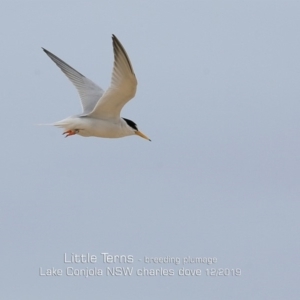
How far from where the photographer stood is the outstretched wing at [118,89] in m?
19.5

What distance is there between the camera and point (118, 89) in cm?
2058

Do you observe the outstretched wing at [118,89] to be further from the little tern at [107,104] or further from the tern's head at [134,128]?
the tern's head at [134,128]

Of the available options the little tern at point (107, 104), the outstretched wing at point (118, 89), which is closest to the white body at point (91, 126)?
the little tern at point (107, 104)

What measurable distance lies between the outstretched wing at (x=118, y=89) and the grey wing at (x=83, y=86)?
103cm

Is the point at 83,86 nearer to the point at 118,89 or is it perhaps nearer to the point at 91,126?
the point at 91,126

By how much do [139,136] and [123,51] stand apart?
4302 mm

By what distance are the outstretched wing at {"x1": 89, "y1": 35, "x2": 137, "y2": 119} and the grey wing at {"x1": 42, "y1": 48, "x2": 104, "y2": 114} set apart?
1033 mm

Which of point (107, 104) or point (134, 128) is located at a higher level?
point (107, 104)

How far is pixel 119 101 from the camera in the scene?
21.1 meters

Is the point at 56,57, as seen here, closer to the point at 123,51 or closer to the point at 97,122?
the point at 97,122

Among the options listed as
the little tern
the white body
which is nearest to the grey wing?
the little tern

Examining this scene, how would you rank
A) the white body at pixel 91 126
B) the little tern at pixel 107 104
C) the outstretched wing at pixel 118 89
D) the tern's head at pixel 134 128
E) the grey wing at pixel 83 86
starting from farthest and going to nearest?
1. the grey wing at pixel 83 86
2. the tern's head at pixel 134 128
3. the white body at pixel 91 126
4. the little tern at pixel 107 104
5. the outstretched wing at pixel 118 89

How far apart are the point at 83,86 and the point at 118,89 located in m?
3.04

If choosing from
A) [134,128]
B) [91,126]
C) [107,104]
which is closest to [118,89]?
[107,104]
